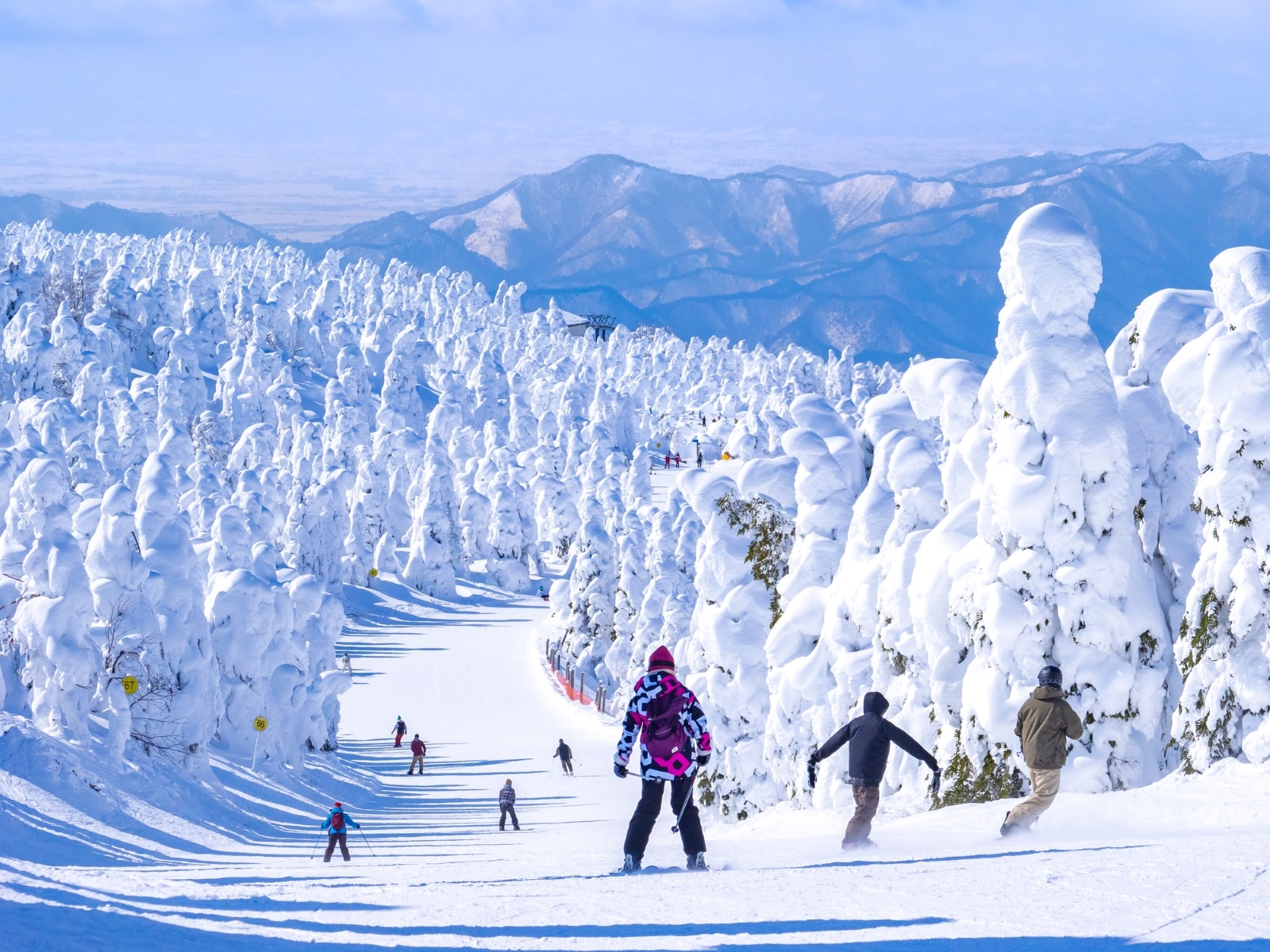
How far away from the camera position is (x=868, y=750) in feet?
Answer: 33.3

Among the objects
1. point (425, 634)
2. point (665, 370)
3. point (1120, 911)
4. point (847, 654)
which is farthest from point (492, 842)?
point (665, 370)

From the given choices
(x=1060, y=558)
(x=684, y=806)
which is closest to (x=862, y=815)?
(x=684, y=806)

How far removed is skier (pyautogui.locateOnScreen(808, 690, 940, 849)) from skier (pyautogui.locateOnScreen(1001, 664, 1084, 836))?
740 millimetres

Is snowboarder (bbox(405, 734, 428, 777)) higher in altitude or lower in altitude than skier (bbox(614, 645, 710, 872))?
lower

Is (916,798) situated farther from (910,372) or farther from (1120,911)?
(1120,911)

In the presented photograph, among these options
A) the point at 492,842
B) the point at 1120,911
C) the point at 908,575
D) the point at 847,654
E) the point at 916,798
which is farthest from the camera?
the point at 492,842

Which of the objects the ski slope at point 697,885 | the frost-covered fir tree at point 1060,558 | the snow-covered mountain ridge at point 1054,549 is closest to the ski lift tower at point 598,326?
the snow-covered mountain ridge at point 1054,549

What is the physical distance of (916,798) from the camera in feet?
54.0

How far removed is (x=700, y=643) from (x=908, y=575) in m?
6.22

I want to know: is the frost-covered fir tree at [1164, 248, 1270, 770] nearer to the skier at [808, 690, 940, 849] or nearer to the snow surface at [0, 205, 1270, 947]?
the snow surface at [0, 205, 1270, 947]

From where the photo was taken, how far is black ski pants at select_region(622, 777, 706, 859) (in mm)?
9227

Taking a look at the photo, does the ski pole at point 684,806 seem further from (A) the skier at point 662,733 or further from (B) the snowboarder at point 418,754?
(B) the snowboarder at point 418,754

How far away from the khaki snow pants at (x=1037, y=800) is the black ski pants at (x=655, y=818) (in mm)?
2584

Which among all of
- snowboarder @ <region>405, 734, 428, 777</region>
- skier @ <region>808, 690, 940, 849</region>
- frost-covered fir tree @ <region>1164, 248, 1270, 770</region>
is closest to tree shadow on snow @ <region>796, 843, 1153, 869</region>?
skier @ <region>808, 690, 940, 849</region>
